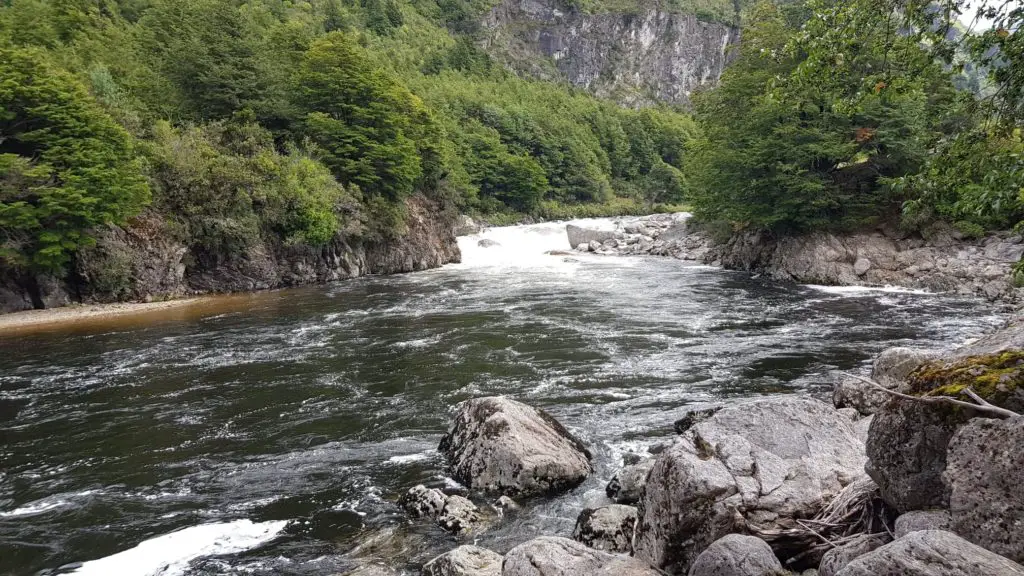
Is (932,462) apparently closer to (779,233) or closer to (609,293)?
(609,293)

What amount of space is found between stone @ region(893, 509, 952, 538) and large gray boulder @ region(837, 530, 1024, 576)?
783mm

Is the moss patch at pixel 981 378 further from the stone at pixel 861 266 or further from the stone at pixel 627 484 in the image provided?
the stone at pixel 861 266

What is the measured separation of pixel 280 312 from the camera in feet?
82.1

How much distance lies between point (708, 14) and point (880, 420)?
224m

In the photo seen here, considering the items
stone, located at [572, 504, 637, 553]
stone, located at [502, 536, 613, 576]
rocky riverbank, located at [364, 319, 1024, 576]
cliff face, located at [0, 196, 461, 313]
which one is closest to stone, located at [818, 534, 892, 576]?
rocky riverbank, located at [364, 319, 1024, 576]

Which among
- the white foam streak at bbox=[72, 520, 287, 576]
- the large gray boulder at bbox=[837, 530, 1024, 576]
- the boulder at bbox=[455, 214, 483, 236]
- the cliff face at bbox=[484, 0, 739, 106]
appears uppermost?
the cliff face at bbox=[484, 0, 739, 106]

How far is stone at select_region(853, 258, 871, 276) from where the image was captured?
28625 millimetres

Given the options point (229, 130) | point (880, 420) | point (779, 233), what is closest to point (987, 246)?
point (779, 233)

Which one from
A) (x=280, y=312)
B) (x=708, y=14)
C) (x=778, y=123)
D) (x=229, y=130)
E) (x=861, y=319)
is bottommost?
(x=861, y=319)

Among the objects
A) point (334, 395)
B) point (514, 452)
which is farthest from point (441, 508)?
point (334, 395)

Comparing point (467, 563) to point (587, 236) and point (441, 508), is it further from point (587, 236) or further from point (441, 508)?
point (587, 236)

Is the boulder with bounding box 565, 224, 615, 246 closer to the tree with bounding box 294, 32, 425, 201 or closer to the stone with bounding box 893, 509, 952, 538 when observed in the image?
the tree with bounding box 294, 32, 425, 201

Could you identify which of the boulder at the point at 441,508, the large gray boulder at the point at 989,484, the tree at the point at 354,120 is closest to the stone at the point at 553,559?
the boulder at the point at 441,508

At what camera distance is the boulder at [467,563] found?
6.20 metres
